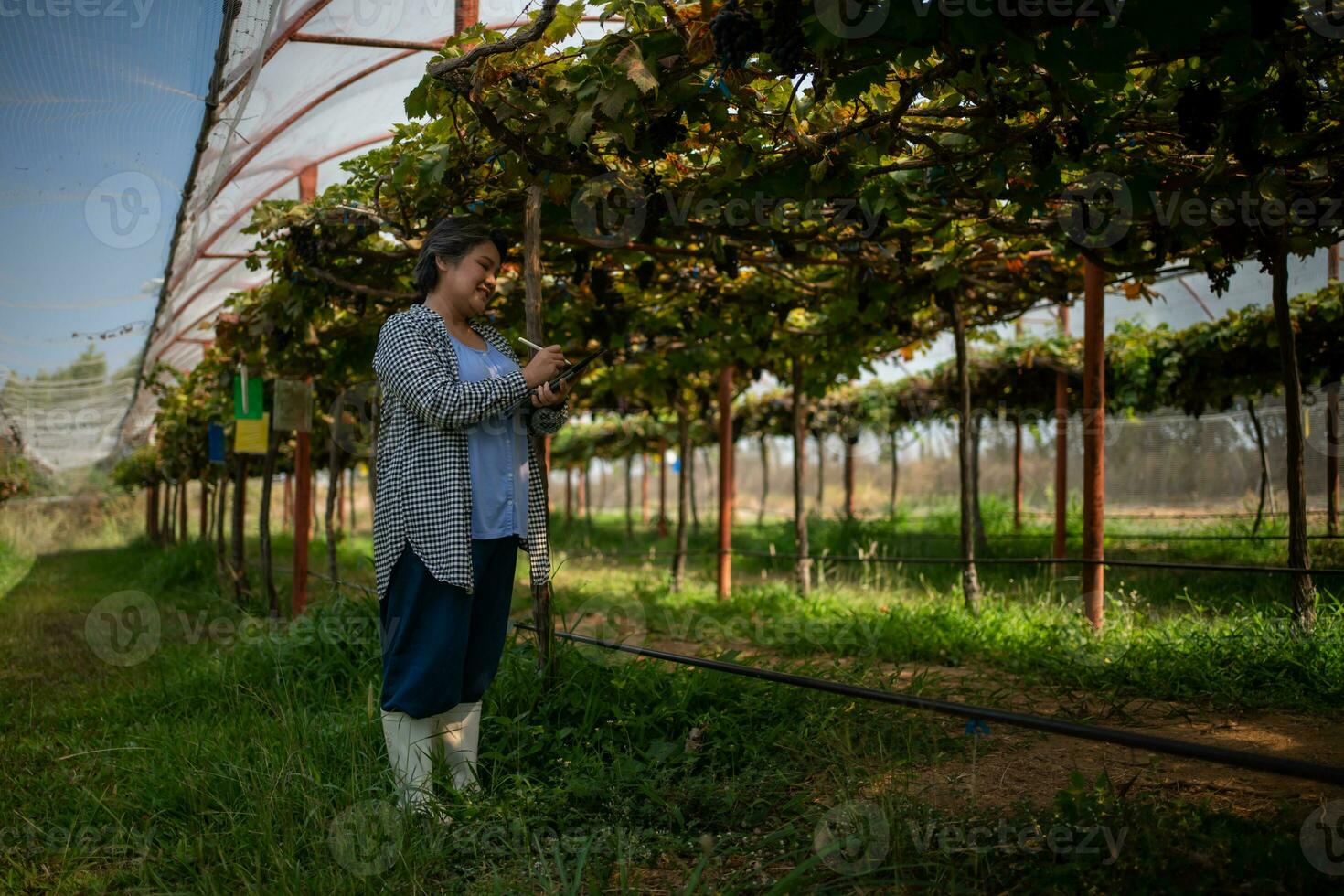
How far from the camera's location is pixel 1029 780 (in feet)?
8.77

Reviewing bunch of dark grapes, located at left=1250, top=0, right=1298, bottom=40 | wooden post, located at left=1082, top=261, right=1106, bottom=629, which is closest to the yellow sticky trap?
wooden post, located at left=1082, top=261, right=1106, bottom=629

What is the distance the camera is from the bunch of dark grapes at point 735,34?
7.11 ft

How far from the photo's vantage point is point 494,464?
8.14ft

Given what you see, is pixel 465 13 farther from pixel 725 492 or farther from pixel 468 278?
pixel 725 492

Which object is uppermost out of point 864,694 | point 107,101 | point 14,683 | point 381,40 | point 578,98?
point 381,40

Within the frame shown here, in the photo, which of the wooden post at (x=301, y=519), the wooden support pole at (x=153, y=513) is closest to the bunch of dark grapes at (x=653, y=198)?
the wooden post at (x=301, y=519)

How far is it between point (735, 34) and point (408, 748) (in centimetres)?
189

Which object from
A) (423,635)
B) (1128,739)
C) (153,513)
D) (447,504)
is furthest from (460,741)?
(153,513)

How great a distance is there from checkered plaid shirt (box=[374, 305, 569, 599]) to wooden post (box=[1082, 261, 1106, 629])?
3628 millimetres

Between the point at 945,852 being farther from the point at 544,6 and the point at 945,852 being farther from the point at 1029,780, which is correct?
the point at 544,6

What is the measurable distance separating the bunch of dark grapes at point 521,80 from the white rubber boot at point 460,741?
1.74 meters

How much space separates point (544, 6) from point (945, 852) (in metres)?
2.15

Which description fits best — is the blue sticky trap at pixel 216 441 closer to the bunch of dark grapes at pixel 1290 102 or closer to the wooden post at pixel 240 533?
the wooden post at pixel 240 533

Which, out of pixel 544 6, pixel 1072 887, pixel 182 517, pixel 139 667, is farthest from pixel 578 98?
pixel 182 517
